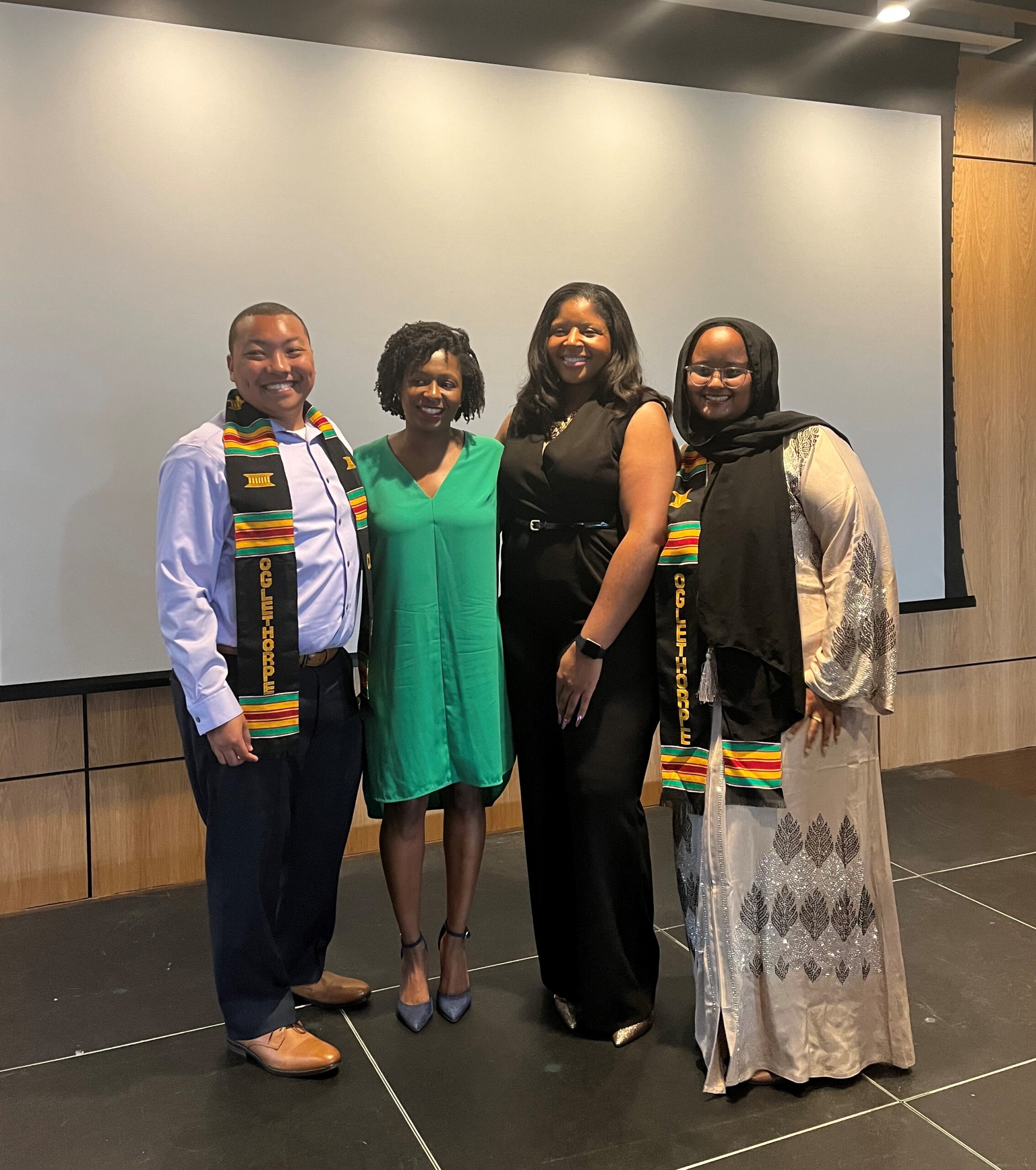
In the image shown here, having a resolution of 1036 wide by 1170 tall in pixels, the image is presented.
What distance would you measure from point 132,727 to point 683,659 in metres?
2.00

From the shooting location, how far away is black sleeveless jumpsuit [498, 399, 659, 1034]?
2.32 meters

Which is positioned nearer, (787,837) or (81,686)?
(787,837)

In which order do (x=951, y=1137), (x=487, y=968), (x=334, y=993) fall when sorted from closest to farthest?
1. (x=951, y=1137)
2. (x=334, y=993)
3. (x=487, y=968)

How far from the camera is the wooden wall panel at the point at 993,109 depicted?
14.5 feet

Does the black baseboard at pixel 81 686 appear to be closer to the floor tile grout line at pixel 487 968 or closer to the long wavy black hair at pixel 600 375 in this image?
the floor tile grout line at pixel 487 968

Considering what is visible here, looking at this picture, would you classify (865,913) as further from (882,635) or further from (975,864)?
(975,864)

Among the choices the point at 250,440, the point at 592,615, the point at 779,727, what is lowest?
the point at 779,727

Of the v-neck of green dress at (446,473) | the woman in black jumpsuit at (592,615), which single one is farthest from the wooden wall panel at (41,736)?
the woman in black jumpsuit at (592,615)

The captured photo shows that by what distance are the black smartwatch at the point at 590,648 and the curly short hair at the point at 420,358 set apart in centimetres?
64

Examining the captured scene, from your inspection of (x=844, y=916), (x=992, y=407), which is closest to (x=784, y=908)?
(x=844, y=916)

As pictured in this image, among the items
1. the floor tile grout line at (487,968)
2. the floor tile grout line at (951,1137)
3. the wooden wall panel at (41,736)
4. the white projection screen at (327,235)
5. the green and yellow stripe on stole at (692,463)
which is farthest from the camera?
the wooden wall panel at (41,736)

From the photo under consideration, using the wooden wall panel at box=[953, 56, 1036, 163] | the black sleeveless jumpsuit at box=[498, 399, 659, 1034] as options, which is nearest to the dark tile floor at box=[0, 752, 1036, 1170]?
the black sleeveless jumpsuit at box=[498, 399, 659, 1034]

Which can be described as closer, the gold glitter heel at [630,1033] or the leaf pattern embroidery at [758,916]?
the leaf pattern embroidery at [758,916]

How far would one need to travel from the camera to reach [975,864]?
11.4ft
